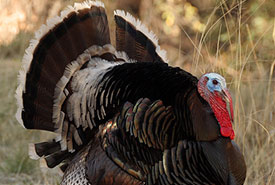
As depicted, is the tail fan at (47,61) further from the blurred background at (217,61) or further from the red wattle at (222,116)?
the red wattle at (222,116)

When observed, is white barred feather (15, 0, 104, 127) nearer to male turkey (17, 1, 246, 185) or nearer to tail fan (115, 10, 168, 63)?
male turkey (17, 1, 246, 185)

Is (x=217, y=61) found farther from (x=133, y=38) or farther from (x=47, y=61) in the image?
(x=47, y=61)

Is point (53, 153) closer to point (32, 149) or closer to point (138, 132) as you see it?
point (32, 149)

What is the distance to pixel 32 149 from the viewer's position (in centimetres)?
332

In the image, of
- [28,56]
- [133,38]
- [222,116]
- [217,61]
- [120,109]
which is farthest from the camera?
[217,61]

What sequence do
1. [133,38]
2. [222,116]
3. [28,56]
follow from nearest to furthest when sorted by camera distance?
[222,116] → [28,56] → [133,38]

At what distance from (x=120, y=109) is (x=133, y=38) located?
88 centimetres

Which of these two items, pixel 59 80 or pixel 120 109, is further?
pixel 59 80

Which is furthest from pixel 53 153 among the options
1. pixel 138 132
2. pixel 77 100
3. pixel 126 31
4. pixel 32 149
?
pixel 126 31

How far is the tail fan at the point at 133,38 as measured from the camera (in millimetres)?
3713

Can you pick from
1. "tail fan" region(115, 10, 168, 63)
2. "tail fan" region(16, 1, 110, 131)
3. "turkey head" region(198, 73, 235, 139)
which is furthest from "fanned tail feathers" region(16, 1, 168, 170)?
"turkey head" region(198, 73, 235, 139)

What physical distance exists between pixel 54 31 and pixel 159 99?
3.17 feet

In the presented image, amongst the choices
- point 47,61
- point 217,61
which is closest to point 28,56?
point 47,61

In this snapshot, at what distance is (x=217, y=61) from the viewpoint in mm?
4145
